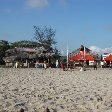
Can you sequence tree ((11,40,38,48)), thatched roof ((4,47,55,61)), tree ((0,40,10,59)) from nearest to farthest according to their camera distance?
thatched roof ((4,47,55,61)) → tree ((0,40,10,59)) → tree ((11,40,38,48))

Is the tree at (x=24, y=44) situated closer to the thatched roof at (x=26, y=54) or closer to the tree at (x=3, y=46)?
the tree at (x=3, y=46)

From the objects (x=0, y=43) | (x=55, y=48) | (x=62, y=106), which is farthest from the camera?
(x=55, y=48)

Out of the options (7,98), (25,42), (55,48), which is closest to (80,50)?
(55,48)

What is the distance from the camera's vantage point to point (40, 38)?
102m

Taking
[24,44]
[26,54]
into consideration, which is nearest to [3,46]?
[24,44]

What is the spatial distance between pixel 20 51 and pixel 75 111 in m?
64.1

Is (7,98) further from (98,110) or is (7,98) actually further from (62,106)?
(98,110)

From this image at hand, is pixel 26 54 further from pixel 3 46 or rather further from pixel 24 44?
pixel 24 44

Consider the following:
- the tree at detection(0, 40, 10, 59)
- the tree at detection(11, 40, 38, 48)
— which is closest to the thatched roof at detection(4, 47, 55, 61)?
the tree at detection(0, 40, 10, 59)

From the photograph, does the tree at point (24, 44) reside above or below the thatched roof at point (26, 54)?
above

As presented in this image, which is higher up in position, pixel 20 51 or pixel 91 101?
pixel 20 51

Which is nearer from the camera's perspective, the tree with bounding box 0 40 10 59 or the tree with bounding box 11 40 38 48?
the tree with bounding box 0 40 10 59

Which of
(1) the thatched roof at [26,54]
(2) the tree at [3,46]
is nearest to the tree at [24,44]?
(2) the tree at [3,46]

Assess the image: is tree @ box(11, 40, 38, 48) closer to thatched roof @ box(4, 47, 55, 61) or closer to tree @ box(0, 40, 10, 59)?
tree @ box(0, 40, 10, 59)
